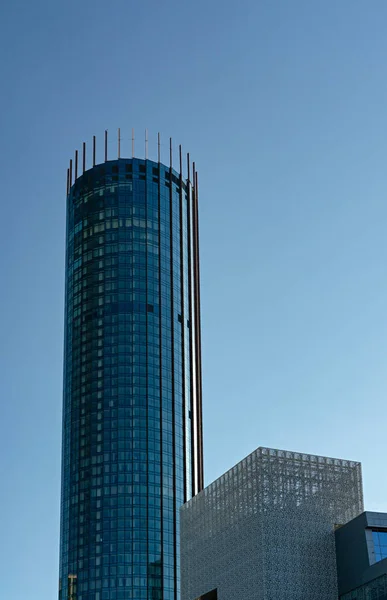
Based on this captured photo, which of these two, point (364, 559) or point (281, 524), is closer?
point (364, 559)

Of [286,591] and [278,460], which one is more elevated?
[278,460]

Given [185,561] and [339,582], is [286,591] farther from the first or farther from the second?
[185,561]

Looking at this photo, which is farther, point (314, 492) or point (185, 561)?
point (185, 561)

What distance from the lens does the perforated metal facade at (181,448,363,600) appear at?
108 m


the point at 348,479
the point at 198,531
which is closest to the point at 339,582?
the point at 348,479

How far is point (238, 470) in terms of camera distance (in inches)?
4624

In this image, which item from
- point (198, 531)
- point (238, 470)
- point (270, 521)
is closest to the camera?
point (270, 521)

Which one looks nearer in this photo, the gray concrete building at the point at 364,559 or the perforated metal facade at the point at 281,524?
the gray concrete building at the point at 364,559

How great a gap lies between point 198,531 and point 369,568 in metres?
31.1

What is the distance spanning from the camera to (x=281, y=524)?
109625mm

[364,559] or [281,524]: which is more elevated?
[281,524]

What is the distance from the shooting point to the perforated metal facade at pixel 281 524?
10794 centimetres

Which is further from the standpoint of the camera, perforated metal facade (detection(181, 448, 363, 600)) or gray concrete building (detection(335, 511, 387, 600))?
perforated metal facade (detection(181, 448, 363, 600))

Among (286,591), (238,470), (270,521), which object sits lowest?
(286,591)
